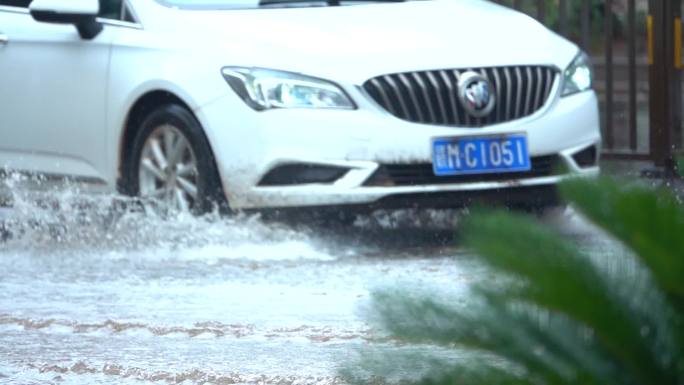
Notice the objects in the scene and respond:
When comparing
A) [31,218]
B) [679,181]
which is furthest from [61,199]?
[679,181]

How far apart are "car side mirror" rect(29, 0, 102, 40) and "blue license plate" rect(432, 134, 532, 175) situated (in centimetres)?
182

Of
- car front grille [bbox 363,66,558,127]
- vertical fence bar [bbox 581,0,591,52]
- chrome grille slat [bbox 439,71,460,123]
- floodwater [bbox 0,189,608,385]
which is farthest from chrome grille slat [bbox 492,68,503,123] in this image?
vertical fence bar [bbox 581,0,591,52]

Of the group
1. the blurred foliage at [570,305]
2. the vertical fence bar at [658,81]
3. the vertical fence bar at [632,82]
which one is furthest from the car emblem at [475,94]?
the blurred foliage at [570,305]

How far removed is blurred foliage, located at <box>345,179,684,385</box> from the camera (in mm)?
1394

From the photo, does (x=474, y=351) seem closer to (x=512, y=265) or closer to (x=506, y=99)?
(x=512, y=265)

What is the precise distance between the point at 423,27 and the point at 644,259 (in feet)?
20.8

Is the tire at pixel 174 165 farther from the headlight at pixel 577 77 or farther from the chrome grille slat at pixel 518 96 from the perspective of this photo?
the headlight at pixel 577 77

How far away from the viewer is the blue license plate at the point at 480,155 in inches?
282

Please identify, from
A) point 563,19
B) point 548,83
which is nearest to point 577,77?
point 548,83

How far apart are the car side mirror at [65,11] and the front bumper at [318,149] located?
2.90 feet

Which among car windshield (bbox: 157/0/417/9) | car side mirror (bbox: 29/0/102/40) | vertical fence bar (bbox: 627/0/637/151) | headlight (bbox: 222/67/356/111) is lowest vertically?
vertical fence bar (bbox: 627/0/637/151)

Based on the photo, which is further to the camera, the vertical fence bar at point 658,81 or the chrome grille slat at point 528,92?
the vertical fence bar at point 658,81

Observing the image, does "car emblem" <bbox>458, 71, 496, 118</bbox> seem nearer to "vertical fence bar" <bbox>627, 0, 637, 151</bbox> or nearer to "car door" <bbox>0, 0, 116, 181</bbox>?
"car door" <bbox>0, 0, 116, 181</bbox>

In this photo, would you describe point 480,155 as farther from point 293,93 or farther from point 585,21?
point 585,21
